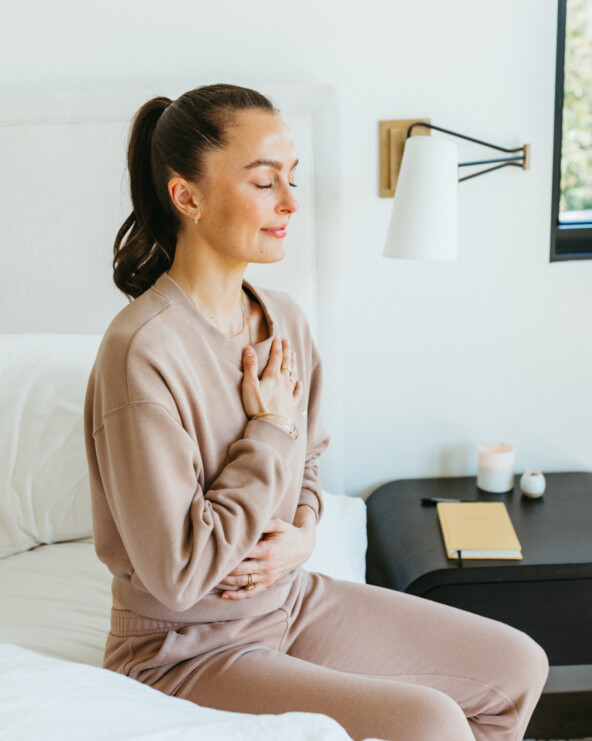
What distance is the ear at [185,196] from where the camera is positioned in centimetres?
100

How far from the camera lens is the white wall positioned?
1603mm

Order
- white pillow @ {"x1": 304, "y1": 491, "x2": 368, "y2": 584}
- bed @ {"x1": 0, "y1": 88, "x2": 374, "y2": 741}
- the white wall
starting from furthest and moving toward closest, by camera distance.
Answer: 1. the white wall
2. white pillow @ {"x1": 304, "y1": 491, "x2": 368, "y2": 584}
3. bed @ {"x1": 0, "y1": 88, "x2": 374, "y2": 741}

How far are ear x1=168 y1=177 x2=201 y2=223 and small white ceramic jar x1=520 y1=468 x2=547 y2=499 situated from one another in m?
1.05

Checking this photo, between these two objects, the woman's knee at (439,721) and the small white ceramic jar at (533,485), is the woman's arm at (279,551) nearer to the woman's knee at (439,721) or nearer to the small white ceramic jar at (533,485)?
the woman's knee at (439,721)

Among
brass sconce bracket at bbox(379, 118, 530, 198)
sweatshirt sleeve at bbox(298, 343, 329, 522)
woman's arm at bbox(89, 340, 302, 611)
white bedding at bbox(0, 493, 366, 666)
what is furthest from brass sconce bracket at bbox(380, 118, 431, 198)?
woman's arm at bbox(89, 340, 302, 611)

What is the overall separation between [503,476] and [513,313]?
401mm

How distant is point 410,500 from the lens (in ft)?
5.57

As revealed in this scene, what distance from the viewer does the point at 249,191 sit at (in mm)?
990

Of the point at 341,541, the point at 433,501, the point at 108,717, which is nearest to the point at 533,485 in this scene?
the point at 433,501

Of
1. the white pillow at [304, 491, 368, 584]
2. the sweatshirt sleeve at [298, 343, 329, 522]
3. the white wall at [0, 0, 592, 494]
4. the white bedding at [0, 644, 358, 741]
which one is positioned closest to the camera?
the white bedding at [0, 644, 358, 741]

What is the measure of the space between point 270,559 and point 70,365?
26.2 inches

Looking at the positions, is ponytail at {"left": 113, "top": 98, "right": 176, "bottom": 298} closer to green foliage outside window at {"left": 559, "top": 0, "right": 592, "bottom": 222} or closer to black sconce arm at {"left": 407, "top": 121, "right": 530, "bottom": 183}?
black sconce arm at {"left": 407, "top": 121, "right": 530, "bottom": 183}

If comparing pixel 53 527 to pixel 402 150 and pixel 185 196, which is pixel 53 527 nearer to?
pixel 185 196

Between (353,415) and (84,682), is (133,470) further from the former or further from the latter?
(353,415)
